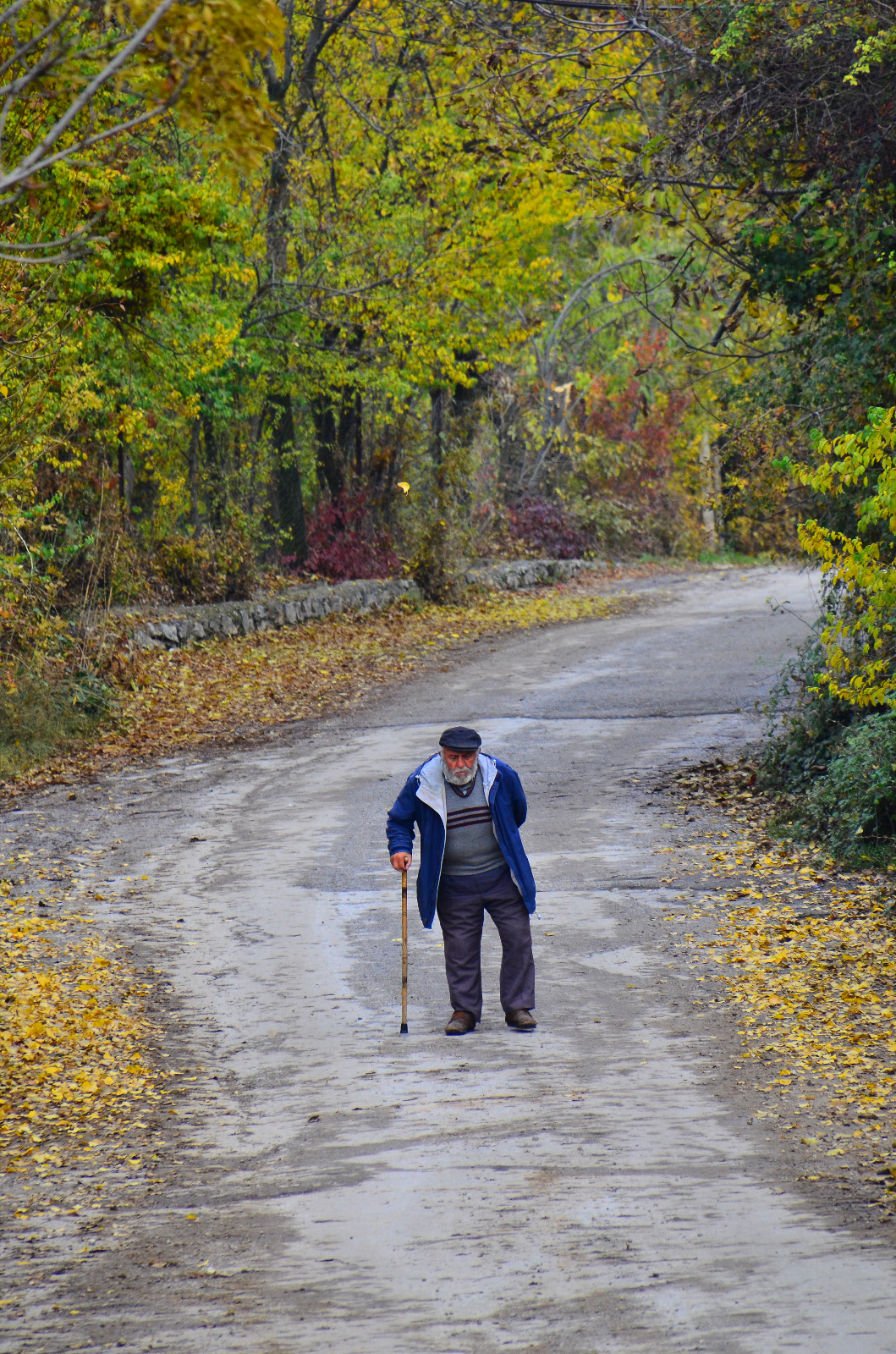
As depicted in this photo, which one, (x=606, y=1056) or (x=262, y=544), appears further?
(x=262, y=544)

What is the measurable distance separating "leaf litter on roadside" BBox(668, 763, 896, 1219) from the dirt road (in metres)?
0.31

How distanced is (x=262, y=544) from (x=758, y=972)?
20.2 m

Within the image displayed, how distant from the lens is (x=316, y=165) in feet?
86.1

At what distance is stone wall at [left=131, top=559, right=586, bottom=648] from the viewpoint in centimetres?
2066

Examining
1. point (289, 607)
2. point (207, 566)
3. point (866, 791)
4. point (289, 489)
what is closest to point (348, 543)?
point (289, 489)

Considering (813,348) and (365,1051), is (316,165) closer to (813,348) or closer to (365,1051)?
(813,348)

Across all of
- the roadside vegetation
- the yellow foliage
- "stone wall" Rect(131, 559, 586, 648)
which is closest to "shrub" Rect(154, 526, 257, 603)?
the roadside vegetation

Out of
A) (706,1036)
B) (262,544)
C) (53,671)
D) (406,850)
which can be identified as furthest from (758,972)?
(262,544)

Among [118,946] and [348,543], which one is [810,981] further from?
[348,543]

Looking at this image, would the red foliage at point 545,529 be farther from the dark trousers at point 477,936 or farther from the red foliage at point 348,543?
the dark trousers at point 477,936

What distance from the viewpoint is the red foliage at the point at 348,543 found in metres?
27.7

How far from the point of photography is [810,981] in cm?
855

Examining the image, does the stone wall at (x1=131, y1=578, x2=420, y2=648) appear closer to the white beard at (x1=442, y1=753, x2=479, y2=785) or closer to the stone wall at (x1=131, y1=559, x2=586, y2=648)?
the stone wall at (x1=131, y1=559, x2=586, y2=648)

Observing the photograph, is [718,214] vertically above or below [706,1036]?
above
